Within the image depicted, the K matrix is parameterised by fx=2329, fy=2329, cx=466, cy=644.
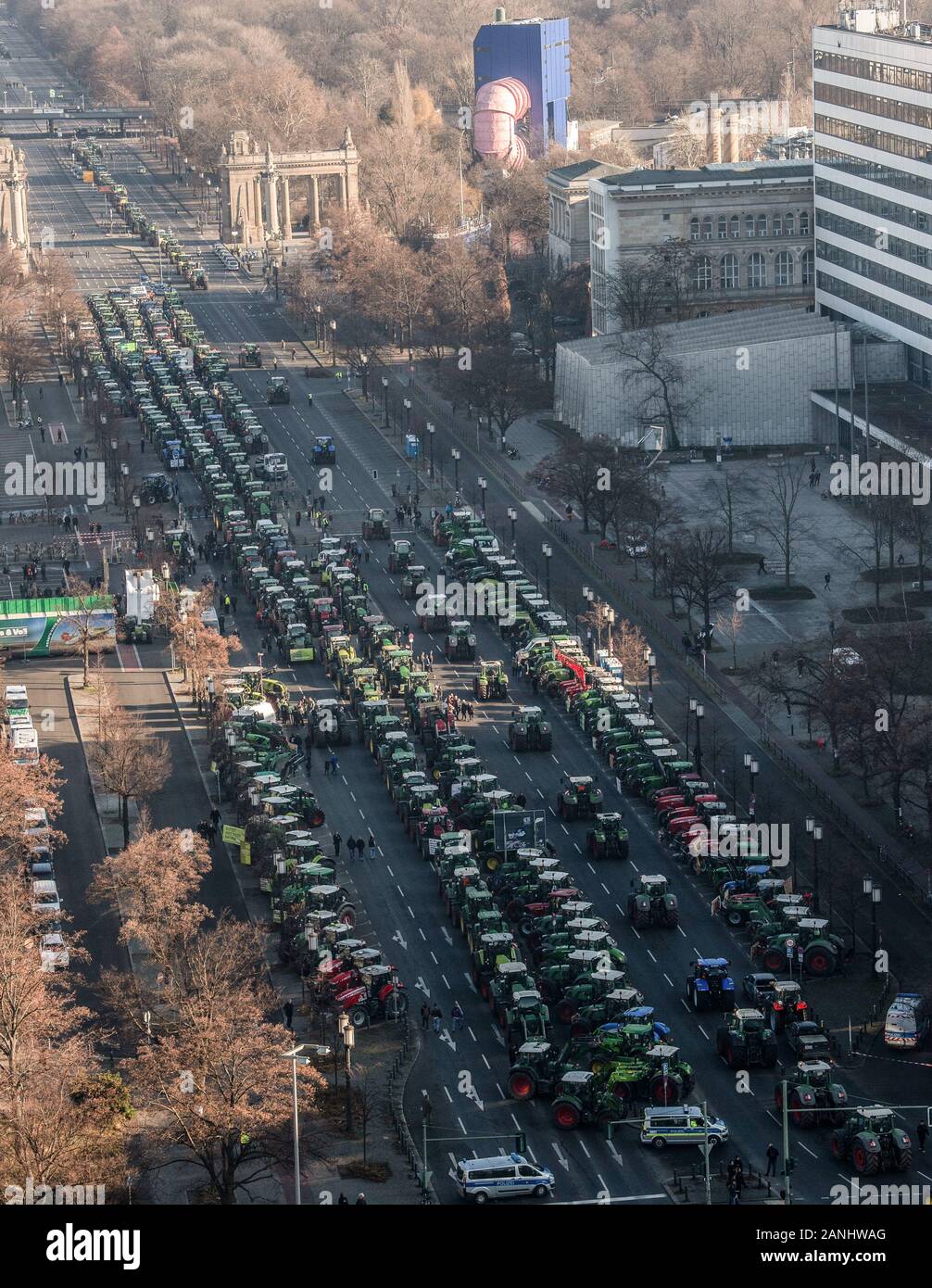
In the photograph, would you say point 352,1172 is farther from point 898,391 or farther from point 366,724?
point 898,391

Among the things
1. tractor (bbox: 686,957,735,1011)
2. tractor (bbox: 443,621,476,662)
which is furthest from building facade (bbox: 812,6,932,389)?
tractor (bbox: 686,957,735,1011)

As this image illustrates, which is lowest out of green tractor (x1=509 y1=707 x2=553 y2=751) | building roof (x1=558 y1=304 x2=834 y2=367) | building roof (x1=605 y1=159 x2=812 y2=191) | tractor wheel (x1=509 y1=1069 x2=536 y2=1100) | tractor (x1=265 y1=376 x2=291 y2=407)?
tractor (x1=265 y1=376 x2=291 y2=407)

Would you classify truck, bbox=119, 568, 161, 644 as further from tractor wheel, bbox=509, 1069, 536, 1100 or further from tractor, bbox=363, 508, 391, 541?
tractor wheel, bbox=509, 1069, 536, 1100

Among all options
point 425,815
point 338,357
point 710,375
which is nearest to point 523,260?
point 338,357

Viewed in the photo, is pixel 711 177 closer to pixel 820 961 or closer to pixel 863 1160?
pixel 820 961

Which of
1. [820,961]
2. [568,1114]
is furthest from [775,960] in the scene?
[568,1114]
